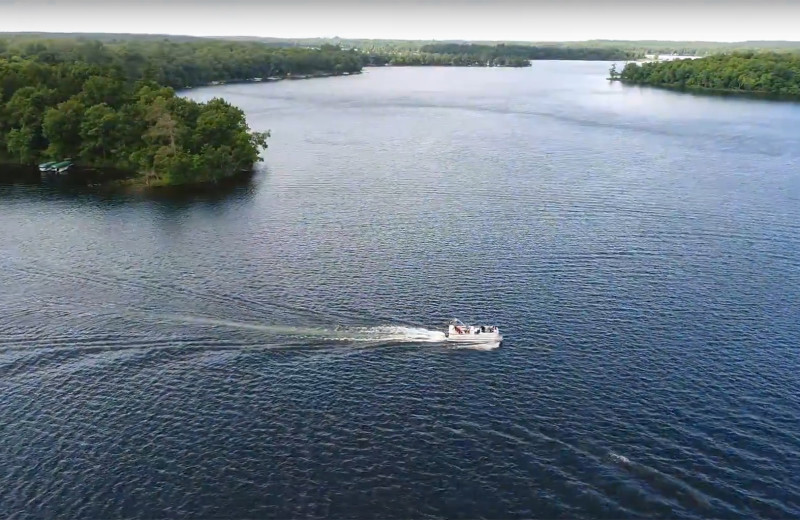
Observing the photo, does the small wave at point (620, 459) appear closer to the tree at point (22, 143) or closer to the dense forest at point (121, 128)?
the dense forest at point (121, 128)

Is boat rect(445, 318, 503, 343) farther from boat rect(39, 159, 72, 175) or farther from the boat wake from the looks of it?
boat rect(39, 159, 72, 175)

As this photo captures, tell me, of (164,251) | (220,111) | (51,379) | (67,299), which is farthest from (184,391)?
(220,111)

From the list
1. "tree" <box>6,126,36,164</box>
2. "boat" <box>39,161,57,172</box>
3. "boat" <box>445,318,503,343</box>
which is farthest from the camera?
"tree" <box>6,126,36,164</box>

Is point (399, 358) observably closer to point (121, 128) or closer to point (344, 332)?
point (344, 332)

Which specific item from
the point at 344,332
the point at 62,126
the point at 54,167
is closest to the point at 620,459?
the point at 344,332

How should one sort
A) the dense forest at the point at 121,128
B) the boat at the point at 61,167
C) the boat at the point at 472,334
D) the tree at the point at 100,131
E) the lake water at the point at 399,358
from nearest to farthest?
the lake water at the point at 399,358, the boat at the point at 472,334, the dense forest at the point at 121,128, the tree at the point at 100,131, the boat at the point at 61,167

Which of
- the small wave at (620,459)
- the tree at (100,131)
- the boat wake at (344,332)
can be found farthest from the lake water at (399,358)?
the tree at (100,131)

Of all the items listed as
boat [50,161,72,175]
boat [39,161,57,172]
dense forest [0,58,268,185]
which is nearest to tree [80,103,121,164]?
dense forest [0,58,268,185]
